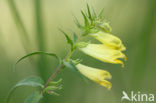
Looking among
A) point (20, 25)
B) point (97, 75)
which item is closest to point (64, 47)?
point (20, 25)

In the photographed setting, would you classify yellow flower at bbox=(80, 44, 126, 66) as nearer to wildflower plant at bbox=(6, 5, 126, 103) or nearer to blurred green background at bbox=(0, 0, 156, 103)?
wildflower plant at bbox=(6, 5, 126, 103)

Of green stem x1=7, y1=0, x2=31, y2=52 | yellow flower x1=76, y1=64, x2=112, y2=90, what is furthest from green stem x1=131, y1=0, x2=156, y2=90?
yellow flower x1=76, y1=64, x2=112, y2=90

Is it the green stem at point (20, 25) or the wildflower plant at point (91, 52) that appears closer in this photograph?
the wildflower plant at point (91, 52)

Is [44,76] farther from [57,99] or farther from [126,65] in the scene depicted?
[126,65]

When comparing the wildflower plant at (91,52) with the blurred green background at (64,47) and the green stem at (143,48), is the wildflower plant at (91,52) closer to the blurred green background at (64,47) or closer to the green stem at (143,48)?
the blurred green background at (64,47)

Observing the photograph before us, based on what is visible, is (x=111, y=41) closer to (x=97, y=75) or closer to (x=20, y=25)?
(x=97, y=75)

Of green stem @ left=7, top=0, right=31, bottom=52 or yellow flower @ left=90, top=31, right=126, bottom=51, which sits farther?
green stem @ left=7, top=0, right=31, bottom=52

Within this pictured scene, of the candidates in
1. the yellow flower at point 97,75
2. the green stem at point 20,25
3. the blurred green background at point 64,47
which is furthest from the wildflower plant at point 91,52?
the green stem at point 20,25
